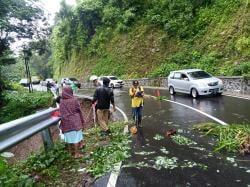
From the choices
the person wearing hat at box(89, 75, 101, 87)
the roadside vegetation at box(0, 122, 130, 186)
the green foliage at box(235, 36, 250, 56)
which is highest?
the green foliage at box(235, 36, 250, 56)

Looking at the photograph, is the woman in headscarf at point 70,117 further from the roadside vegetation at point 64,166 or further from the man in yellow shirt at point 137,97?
the man in yellow shirt at point 137,97

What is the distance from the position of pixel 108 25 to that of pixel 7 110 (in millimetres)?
34933

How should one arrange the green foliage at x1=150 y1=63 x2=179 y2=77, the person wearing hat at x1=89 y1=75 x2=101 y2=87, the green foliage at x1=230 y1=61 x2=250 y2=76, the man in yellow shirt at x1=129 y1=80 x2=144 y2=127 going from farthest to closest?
the green foliage at x1=150 y1=63 x2=179 y2=77, the green foliage at x1=230 y1=61 x2=250 y2=76, the man in yellow shirt at x1=129 y1=80 x2=144 y2=127, the person wearing hat at x1=89 y1=75 x2=101 y2=87

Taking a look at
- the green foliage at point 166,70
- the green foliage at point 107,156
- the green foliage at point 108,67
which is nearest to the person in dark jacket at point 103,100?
the green foliage at point 107,156

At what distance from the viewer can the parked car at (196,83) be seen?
20.7 meters

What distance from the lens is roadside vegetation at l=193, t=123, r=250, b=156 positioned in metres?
7.81

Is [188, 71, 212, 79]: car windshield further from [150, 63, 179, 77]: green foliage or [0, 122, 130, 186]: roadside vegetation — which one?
[150, 63, 179, 77]: green foliage

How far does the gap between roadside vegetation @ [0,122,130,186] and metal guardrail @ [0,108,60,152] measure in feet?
1.36

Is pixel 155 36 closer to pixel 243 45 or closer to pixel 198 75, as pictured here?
pixel 243 45

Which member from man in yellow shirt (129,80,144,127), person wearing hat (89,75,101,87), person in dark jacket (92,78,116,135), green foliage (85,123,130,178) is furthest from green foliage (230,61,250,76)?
green foliage (85,123,130,178)

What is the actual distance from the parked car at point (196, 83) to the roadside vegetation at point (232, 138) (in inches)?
438

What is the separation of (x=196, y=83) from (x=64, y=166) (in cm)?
1469

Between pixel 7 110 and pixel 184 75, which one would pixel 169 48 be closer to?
pixel 184 75

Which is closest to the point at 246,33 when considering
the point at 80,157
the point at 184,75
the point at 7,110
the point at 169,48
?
the point at 184,75
